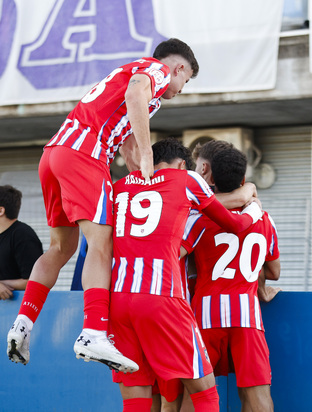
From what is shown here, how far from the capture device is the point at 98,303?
13.5 feet

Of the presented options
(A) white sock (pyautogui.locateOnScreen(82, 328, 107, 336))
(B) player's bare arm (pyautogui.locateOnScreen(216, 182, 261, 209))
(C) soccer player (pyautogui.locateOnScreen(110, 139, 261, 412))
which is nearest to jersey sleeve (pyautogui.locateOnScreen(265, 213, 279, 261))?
(B) player's bare arm (pyautogui.locateOnScreen(216, 182, 261, 209))

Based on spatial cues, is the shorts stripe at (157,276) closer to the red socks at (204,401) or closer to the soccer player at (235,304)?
the soccer player at (235,304)

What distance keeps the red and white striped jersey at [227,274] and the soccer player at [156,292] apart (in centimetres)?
38

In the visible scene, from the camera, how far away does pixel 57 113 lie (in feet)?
38.4

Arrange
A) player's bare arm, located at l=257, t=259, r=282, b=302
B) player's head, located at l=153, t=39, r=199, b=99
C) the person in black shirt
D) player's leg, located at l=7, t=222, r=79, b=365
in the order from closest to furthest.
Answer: player's leg, located at l=7, t=222, r=79, b=365 → player's head, located at l=153, t=39, r=199, b=99 → player's bare arm, located at l=257, t=259, r=282, b=302 → the person in black shirt

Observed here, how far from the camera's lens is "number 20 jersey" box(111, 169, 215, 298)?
4164mm

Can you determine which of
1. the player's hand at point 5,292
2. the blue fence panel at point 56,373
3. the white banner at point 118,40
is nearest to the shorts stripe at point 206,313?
the blue fence panel at point 56,373

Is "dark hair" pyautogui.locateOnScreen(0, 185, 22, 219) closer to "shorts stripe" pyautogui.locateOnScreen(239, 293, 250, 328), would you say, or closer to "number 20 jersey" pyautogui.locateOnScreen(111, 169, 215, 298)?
"number 20 jersey" pyautogui.locateOnScreen(111, 169, 215, 298)

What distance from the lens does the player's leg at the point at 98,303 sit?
3963mm

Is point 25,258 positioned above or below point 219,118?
below

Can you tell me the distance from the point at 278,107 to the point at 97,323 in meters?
7.88

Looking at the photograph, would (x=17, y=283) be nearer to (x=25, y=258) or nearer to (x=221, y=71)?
(x=25, y=258)

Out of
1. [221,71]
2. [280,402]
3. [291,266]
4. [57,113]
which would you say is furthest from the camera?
[291,266]

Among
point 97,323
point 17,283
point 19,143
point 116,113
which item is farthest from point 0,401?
point 19,143
